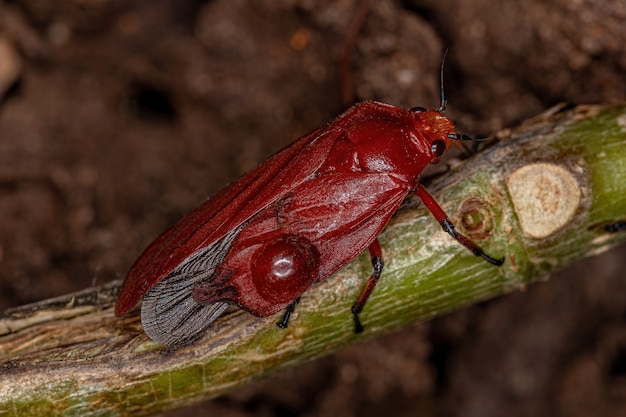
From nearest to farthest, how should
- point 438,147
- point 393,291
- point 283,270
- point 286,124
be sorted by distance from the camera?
point 283,270, point 393,291, point 438,147, point 286,124

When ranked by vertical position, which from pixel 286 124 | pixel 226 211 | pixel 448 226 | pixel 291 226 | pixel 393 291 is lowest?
pixel 393 291

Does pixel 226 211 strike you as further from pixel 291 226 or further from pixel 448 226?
pixel 448 226

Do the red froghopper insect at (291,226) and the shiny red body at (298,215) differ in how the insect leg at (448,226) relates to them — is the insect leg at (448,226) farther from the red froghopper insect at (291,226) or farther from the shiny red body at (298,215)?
the shiny red body at (298,215)

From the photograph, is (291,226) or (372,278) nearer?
(372,278)

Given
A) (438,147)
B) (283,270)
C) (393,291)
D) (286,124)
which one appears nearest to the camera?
(283,270)

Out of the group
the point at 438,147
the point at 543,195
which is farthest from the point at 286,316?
the point at 543,195

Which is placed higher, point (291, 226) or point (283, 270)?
point (291, 226)

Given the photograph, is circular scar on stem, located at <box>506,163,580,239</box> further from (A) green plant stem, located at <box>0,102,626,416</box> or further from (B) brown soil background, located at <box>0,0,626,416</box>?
(B) brown soil background, located at <box>0,0,626,416</box>

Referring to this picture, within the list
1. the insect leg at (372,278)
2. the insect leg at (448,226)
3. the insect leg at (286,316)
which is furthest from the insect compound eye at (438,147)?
the insect leg at (286,316)
